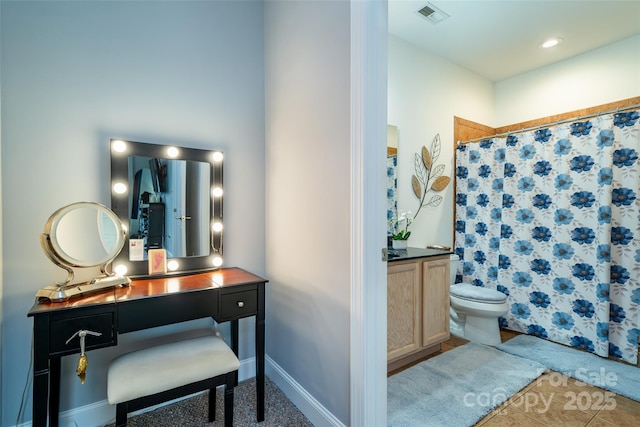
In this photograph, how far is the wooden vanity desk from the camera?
1.07 metres

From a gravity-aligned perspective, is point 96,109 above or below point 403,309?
above

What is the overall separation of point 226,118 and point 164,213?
2.38 feet

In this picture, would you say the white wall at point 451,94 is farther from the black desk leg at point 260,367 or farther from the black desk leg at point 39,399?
the black desk leg at point 39,399

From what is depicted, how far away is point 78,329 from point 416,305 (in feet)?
6.36

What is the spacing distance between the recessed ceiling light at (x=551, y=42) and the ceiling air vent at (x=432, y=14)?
1178 mm

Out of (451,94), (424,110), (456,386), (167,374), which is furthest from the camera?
(451,94)

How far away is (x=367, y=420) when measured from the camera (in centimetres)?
122

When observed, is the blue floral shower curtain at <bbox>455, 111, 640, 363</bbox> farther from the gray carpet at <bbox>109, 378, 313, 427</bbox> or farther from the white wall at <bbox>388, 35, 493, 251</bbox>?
the gray carpet at <bbox>109, 378, 313, 427</bbox>

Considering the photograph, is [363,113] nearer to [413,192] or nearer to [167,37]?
[167,37]

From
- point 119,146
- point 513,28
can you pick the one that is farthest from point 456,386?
point 513,28

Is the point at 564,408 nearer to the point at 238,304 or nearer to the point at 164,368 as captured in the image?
the point at 238,304

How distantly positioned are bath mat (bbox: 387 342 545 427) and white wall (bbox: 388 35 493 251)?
1072 millimetres

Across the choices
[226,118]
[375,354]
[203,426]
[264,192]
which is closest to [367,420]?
[375,354]

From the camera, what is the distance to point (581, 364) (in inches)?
84.2
